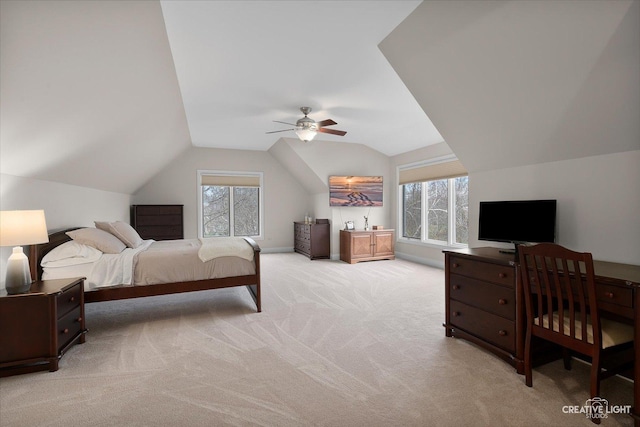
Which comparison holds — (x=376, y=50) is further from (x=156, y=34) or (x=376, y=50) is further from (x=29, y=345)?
(x=29, y=345)

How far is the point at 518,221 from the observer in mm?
2596

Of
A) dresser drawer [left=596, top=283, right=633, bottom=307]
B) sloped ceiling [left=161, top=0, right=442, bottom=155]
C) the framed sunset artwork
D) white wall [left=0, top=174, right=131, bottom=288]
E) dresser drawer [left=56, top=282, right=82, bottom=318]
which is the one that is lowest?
dresser drawer [left=56, top=282, right=82, bottom=318]

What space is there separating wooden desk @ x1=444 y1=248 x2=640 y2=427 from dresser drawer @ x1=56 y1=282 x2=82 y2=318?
3260 mm

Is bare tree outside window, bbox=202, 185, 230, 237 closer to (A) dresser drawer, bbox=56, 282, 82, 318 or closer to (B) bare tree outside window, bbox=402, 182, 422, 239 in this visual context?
(B) bare tree outside window, bbox=402, 182, 422, 239

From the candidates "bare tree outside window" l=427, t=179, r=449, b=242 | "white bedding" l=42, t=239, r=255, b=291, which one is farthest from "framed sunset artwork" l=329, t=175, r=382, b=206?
"white bedding" l=42, t=239, r=255, b=291

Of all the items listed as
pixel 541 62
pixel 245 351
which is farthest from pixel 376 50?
pixel 245 351

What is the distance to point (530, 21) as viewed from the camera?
6.15ft

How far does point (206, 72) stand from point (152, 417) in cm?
309

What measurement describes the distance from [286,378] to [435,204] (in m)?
4.78

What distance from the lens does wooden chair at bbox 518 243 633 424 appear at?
168cm

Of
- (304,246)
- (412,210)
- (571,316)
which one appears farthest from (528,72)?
(304,246)

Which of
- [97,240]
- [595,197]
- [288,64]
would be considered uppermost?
[288,64]

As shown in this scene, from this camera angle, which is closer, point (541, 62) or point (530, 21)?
point (530, 21)

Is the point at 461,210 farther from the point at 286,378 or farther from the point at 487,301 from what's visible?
the point at 286,378
